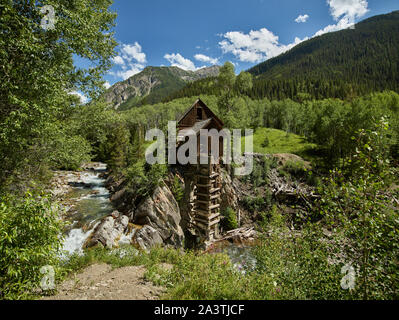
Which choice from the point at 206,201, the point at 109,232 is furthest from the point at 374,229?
the point at 206,201

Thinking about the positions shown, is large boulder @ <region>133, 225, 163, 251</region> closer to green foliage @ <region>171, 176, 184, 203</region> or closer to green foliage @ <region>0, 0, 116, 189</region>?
green foliage @ <region>171, 176, 184, 203</region>

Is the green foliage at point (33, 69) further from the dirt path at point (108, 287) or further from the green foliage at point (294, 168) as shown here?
the green foliage at point (294, 168)

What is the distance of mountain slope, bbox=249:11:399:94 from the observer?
115938 millimetres

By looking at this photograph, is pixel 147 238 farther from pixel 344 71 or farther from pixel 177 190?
pixel 344 71

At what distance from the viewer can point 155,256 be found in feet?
30.7

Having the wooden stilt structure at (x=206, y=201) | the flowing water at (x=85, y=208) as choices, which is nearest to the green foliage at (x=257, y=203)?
the wooden stilt structure at (x=206, y=201)

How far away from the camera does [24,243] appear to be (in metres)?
3.90

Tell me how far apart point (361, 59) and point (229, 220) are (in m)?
199

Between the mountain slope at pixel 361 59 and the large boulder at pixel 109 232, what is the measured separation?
136542mm

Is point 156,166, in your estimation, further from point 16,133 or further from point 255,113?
point 255,113

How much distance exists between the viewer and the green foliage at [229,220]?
70.1 ft

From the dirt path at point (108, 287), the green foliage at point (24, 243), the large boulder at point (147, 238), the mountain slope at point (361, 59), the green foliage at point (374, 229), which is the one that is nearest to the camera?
the green foliage at point (374, 229)

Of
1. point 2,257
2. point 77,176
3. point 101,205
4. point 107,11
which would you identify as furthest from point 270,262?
point 77,176
